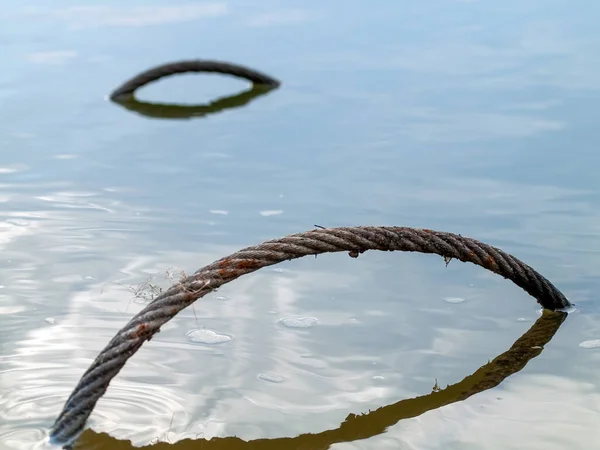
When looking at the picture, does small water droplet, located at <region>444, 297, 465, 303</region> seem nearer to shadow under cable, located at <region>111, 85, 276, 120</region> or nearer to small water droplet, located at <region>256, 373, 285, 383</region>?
Result: small water droplet, located at <region>256, 373, 285, 383</region>

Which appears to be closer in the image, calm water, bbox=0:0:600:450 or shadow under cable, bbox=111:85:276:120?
calm water, bbox=0:0:600:450

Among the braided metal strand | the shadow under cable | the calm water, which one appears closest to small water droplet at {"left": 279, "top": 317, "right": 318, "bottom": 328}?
the calm water

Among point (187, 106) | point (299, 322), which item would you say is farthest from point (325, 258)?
point (187, 106)

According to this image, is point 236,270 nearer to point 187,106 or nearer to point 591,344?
point 591,344

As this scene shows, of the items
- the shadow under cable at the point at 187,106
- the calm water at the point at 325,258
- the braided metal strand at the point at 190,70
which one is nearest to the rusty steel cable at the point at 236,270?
the calm water at the point at 325,258

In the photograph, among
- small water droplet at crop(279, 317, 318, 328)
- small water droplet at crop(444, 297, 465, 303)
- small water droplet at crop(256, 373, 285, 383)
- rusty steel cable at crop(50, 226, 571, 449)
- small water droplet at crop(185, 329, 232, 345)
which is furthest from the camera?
small water droplet at crop(444, 297, 465, 303)
